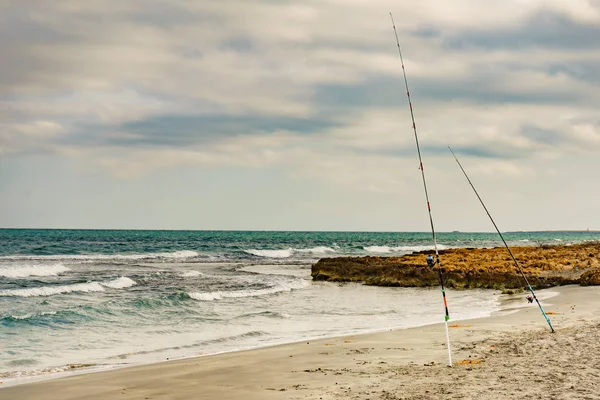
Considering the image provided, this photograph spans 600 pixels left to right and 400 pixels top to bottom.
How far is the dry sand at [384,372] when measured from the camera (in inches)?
289

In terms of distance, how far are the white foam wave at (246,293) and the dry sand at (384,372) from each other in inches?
376

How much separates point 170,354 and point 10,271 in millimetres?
25777

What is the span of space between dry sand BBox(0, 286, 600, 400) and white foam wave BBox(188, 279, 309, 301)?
9.56 metres

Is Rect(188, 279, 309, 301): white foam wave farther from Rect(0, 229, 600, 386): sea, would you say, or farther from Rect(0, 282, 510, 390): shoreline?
Rect(0, 282, 510, 390): shoreline

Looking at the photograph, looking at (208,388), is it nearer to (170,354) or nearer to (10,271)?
(170,354)

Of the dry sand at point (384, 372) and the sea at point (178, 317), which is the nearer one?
the dry sand at point (384, 372)

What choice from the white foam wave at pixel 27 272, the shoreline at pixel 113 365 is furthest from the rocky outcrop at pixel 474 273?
the white foam wave at pixel 27 272

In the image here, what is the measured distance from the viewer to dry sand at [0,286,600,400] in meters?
7.34

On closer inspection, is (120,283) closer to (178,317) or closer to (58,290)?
(58,290)

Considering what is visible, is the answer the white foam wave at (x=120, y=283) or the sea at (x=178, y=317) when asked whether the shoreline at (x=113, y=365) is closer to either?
the sea at (x=178, y=317)

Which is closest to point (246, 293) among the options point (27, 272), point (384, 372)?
point (384, 372)

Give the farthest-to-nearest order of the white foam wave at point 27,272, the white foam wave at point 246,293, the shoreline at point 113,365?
the white foam wave at point 27,272 < the white foam wave at point 246,293 < the shoreline at point 113,365

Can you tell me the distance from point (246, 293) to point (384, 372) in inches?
592

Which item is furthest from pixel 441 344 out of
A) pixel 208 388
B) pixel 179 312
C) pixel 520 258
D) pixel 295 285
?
pixel 520 258
